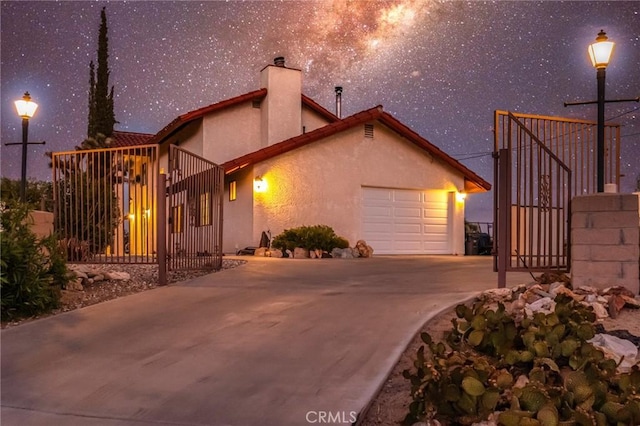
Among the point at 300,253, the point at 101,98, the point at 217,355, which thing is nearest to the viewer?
the point at 217,355

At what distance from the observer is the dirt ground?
3.65 m

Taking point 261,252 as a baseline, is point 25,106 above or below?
above

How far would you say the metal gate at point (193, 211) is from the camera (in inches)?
362

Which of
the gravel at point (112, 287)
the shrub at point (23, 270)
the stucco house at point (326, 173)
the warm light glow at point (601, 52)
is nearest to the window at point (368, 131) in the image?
the stucco house at point (326, 173)

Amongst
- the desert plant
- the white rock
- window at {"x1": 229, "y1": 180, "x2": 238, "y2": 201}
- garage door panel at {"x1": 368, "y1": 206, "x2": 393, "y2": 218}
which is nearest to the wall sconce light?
window at {"x1": 229, "y1": 180, "x2": 238, "y2": 201}

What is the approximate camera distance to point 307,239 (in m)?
14.8

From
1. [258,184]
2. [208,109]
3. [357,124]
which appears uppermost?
[208,109]

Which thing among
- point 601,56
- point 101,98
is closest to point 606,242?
point 601,56

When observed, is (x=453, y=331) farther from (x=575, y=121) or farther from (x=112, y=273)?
(x=112, y=273)

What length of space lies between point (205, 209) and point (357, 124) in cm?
815

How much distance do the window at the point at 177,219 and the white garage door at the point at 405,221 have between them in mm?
8492

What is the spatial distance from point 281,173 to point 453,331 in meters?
12.5

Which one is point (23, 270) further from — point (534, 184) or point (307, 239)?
point (307, 239)

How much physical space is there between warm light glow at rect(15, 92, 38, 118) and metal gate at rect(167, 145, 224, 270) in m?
5.54
